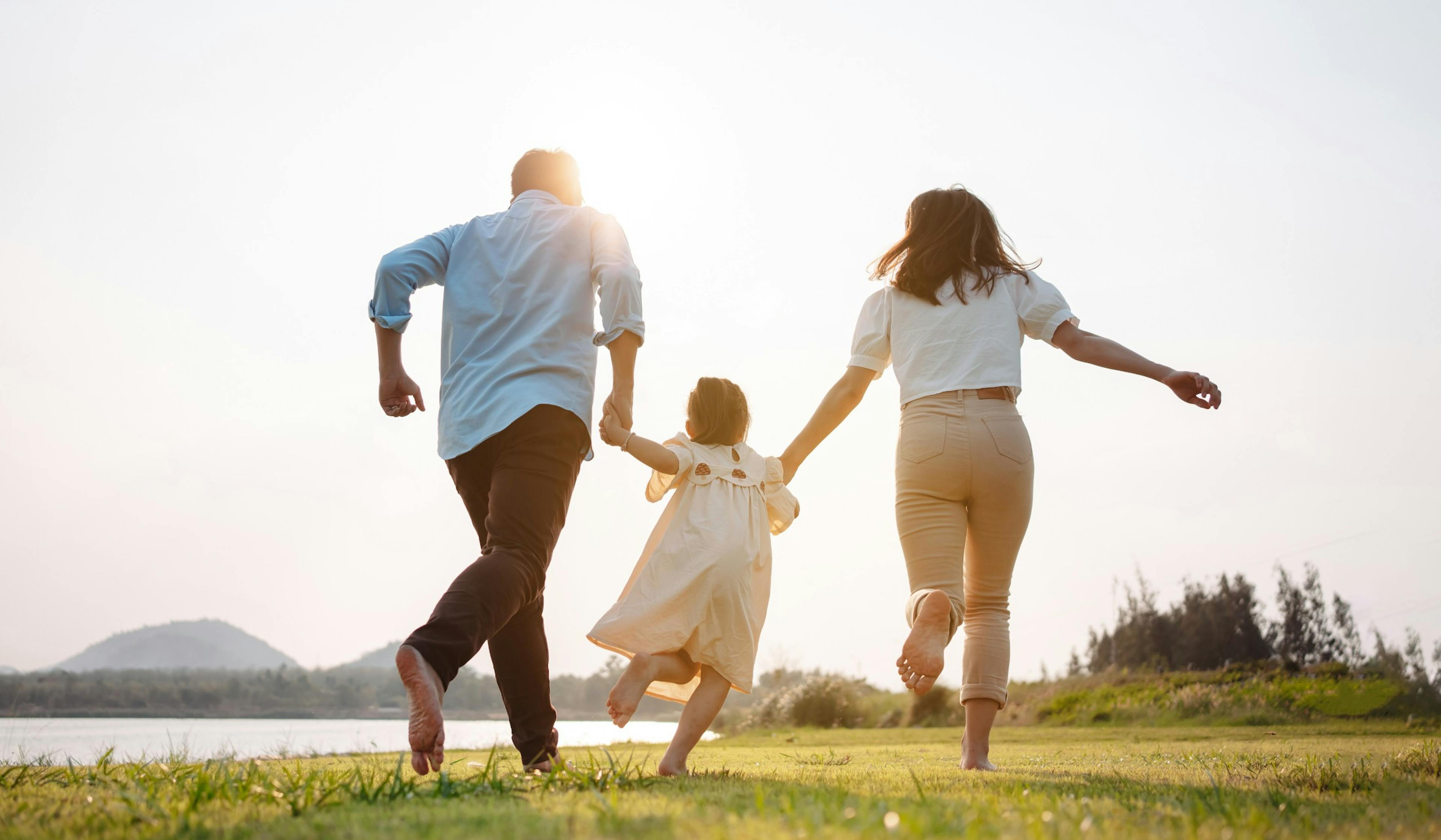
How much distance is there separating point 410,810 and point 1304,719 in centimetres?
1053

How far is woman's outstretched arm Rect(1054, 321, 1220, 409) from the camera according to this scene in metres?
3.92

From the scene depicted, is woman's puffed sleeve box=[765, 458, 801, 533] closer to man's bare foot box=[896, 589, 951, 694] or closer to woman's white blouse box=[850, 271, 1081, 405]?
woman's white blouse box=[850, 271, 1081, 405]

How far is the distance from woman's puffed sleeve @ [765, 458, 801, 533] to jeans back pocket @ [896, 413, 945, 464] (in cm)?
58

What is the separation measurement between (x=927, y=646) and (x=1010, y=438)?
0.94m

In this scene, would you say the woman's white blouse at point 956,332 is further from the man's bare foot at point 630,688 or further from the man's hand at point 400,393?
the man's hand at point 400,393

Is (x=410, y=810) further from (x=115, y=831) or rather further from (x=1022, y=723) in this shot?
(x=1022, y=723)

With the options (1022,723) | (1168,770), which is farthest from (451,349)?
(1022,723)

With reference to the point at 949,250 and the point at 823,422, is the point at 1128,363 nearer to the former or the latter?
the point at 949,250

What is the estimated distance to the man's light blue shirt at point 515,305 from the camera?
3580 millimetres

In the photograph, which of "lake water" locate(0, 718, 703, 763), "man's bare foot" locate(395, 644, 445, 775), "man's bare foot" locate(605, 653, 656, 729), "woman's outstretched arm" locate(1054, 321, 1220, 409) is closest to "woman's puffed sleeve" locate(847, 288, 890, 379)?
"woman's outstretched arm" locate(1054, 321, 1220, 409)

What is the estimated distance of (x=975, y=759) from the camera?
3.78 meters

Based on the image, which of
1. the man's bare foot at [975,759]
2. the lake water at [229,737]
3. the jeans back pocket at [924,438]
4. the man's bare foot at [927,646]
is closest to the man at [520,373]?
the lake water at [229,737]

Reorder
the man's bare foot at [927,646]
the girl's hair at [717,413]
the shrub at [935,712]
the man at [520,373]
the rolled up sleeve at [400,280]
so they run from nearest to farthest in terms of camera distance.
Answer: the man at [520,373] → the man's bare foot at [927,646] → the rolled up sleeve at [400,280] → the girl's hair at [717,413] → the shrub at [935,712]

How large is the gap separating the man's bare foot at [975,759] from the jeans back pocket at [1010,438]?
1162 mm
